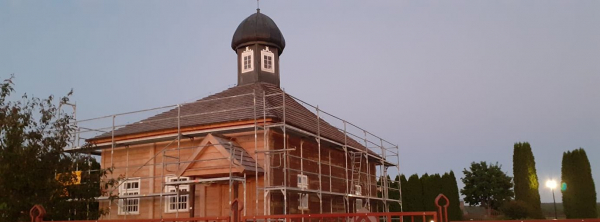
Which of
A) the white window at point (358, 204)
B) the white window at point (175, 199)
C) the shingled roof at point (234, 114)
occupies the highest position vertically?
the shingled roof at point (234, 114)

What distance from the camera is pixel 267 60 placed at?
1056 inches

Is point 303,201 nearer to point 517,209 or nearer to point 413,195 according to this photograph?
point 413,195

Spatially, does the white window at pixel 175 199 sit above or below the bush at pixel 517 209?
above

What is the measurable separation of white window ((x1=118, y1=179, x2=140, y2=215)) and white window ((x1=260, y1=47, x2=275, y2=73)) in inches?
340

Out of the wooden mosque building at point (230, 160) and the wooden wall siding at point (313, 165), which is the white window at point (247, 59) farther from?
the wooden wall siding at point (313, 165)

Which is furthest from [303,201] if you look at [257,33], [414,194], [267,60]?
[414,194]

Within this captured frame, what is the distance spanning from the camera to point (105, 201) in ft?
72.0

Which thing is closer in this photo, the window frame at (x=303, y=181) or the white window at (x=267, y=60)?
the window frame at (x=303, y=181)

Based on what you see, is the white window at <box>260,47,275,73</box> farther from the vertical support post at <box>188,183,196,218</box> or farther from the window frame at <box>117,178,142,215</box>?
→ the vertical support post at <box>188,183,196,218</box>

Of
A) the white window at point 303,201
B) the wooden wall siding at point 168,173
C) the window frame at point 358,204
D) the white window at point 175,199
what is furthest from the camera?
the window frame at point 358,204

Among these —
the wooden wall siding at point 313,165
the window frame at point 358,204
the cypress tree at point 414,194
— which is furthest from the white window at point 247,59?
the cypress tree at point 414,194

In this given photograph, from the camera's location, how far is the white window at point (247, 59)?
2643 centimetres

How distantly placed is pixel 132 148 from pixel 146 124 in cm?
117

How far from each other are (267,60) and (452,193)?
14250mm
